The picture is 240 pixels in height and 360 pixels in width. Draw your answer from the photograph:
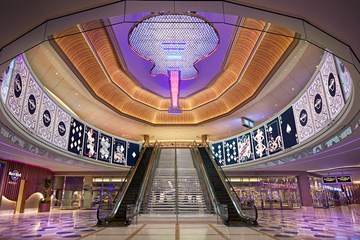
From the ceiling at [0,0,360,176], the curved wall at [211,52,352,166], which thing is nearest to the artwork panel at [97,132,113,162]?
the ceiling at [0,0,360,176]

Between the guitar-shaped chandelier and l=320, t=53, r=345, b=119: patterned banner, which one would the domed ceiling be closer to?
the guitar-shaped chandelier

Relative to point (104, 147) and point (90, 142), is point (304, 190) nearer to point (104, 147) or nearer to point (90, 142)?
point (104, 147)

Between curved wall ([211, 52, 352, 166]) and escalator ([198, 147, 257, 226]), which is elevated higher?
curved wall ([211, 52, 352, 166])

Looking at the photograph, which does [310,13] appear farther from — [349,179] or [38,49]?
[349,179]

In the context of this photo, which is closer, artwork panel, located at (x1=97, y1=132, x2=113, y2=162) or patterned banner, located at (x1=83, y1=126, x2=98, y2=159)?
patterned banner, located at (x1=83, y1=126, x2=98, y2=159)

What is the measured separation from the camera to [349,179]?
743 inches

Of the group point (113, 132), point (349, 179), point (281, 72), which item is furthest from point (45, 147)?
point (349, 179)

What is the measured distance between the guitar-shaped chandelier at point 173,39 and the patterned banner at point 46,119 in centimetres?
507

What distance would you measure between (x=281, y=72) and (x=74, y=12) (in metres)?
8.71

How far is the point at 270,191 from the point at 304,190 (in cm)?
239

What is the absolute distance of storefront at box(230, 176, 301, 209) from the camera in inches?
702

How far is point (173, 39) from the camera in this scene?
945 centimetres

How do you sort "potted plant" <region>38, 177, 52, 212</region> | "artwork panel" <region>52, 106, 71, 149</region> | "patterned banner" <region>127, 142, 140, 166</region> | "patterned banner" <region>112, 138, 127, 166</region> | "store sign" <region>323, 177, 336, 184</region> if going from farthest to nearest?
"patterned banner" <region>127, 142, 140, 166</region> < "store sign" <region>323, 177, 336, 184</region> < "patterned banner" <region>112, 138, 127, 166</region> < "potted plant" <region>38, 177, 52, 212</region> < "artwork panel" <region>52, 106, 71, 149</region>

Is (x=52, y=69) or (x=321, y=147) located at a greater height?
(x=52, y=69)
